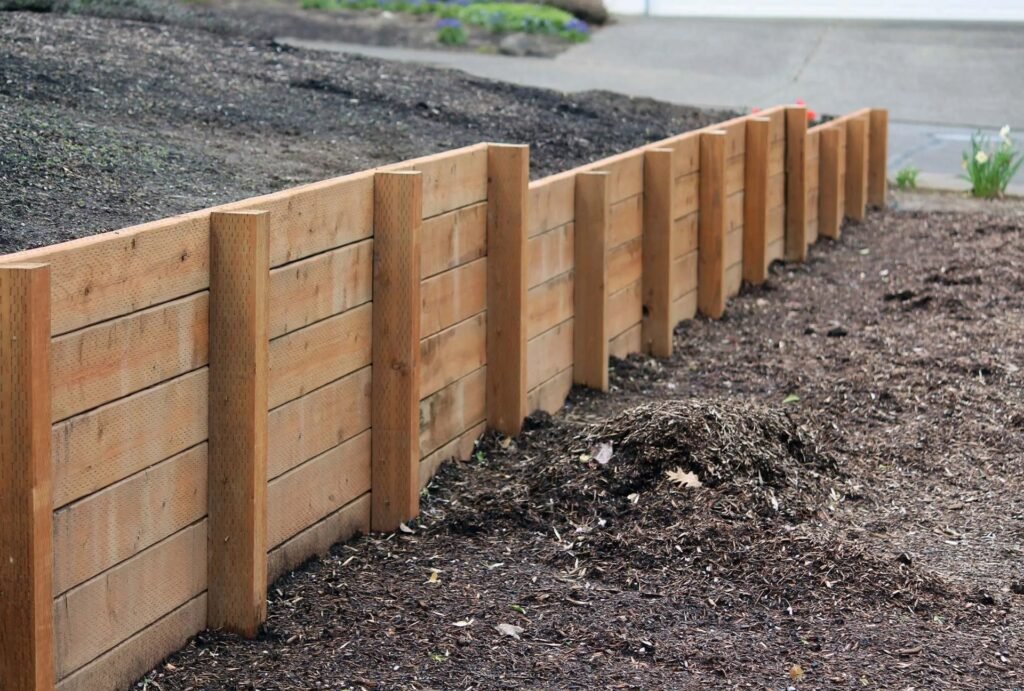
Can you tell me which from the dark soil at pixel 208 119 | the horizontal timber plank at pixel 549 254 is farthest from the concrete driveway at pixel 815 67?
the horizontal timber plank at pixel 549 254

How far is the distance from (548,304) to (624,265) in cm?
100

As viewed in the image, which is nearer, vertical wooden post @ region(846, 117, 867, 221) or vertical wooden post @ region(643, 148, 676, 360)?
vertical wooden post @ region(643, 148, 676, 360)

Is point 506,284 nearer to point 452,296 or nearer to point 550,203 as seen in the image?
point 452,296

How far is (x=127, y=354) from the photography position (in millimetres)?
3645

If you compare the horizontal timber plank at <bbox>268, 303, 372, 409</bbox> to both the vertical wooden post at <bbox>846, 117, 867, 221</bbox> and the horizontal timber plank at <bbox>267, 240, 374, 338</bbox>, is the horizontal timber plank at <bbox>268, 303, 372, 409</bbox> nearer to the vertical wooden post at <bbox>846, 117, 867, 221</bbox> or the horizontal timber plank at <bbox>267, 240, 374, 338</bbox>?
the horizontal timber plank at <bbox>267, 240, 374, 338</bbox>

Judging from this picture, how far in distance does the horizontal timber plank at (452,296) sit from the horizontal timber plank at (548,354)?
0.50 metres

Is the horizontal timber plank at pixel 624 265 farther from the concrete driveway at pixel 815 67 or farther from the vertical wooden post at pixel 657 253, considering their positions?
the concrete driveway at pixel 815 67

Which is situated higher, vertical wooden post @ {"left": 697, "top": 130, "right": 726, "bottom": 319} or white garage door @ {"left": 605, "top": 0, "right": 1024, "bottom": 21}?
white garage door @ {"left": 605, "top": 0, "right": 1024, "bottom": 21}


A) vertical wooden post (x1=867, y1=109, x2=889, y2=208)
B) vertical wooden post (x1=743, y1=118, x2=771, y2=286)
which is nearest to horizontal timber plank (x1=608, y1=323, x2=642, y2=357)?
vertical wooden post (x1=743, y1=118, x2=771, y2=286)

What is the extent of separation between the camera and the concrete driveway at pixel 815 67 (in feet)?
55.3

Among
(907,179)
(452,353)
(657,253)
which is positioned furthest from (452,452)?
(907,179)

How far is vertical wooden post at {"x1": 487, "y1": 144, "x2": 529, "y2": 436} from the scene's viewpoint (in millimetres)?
5883

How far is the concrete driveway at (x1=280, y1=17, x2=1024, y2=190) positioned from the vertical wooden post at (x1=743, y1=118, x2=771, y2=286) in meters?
5.36

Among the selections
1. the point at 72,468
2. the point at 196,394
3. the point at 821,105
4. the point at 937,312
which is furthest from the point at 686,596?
the point at 821,105
